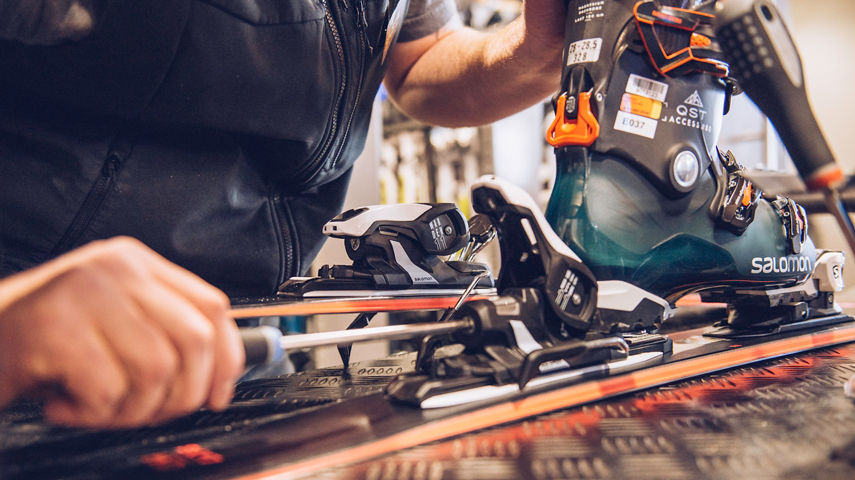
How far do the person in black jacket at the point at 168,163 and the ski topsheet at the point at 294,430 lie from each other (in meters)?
0.09

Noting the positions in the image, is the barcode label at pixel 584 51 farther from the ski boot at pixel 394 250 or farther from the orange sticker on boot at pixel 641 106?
the ski boot at pixel 394 250

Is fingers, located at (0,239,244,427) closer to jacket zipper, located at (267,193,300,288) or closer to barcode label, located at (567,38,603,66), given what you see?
barcode label, located at (567,38,603,66)

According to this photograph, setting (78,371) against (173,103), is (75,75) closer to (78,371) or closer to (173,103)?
(173,103)

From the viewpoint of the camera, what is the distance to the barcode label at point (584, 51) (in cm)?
77

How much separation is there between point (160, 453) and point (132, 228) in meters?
0.47

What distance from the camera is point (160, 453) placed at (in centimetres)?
50

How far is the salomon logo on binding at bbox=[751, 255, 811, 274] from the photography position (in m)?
0.84

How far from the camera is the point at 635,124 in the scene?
76 cm

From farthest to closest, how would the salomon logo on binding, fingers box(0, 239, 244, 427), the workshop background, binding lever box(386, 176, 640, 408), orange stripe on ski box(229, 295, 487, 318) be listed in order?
the workshop background, the salomon logo on binding, orange stripe on ski box(229, 295, 487, 318), binding lever box(386, 176, 640, 408), fingers box(0, 239, 244, 427)

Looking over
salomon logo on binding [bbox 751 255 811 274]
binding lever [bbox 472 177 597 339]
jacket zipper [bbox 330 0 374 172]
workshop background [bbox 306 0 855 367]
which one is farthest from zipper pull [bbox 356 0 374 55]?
workshop background [bbox 306 0 855 367]

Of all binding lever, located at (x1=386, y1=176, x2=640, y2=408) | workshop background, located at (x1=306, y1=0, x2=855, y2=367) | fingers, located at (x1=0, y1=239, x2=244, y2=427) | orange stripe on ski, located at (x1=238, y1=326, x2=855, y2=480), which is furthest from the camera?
workshop background, located at (x1=306, y1=0, x2=855, y2=367)

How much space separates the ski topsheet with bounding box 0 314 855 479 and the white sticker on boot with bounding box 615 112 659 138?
0.29 m

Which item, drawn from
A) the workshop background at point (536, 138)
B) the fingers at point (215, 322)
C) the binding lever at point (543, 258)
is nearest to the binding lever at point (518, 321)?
the binding lever at point (543, 258)

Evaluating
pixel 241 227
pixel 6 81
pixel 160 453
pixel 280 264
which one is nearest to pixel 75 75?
pixel 6 81
